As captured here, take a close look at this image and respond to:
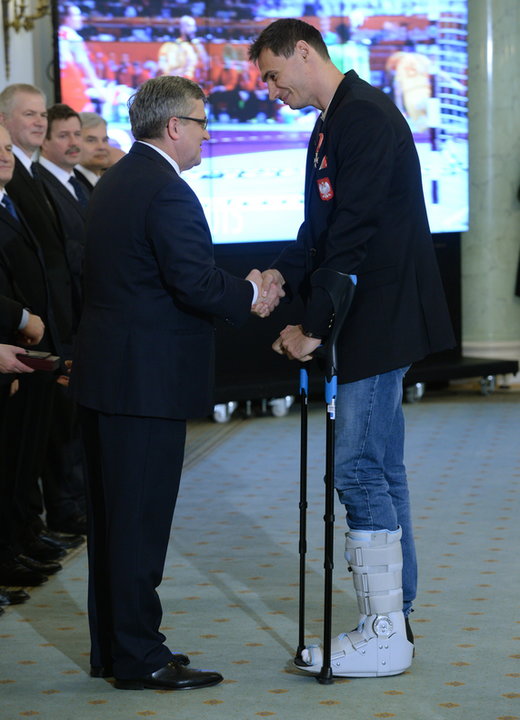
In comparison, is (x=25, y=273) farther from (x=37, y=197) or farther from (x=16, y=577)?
(x=16, y=577)

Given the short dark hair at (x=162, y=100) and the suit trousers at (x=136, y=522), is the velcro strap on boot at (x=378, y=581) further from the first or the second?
the short dark hair at (x=162, y=100)

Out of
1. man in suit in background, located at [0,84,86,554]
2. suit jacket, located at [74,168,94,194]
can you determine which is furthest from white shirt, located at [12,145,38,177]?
suit jacket, located at [74,168,94,194]

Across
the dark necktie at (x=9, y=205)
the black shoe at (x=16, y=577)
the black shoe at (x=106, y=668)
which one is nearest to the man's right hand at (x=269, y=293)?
the black shoe at (x=106, y=668)

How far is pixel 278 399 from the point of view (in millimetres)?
8523

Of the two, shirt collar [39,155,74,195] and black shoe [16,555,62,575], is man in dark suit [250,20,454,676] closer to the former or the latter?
black shoe [16,555,62,575]

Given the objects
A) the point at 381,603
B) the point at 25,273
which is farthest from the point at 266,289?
the point at 25,273

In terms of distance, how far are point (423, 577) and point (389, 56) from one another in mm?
5458

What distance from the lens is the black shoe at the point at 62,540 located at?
4.90m

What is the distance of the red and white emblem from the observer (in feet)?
10.8

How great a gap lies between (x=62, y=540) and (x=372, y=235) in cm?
228

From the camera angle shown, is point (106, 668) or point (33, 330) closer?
point (106, 668)

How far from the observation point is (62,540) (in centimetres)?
499

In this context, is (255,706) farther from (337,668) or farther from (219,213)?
(219,213)

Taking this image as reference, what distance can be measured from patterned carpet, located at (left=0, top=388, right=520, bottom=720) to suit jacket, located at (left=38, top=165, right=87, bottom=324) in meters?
1.06
